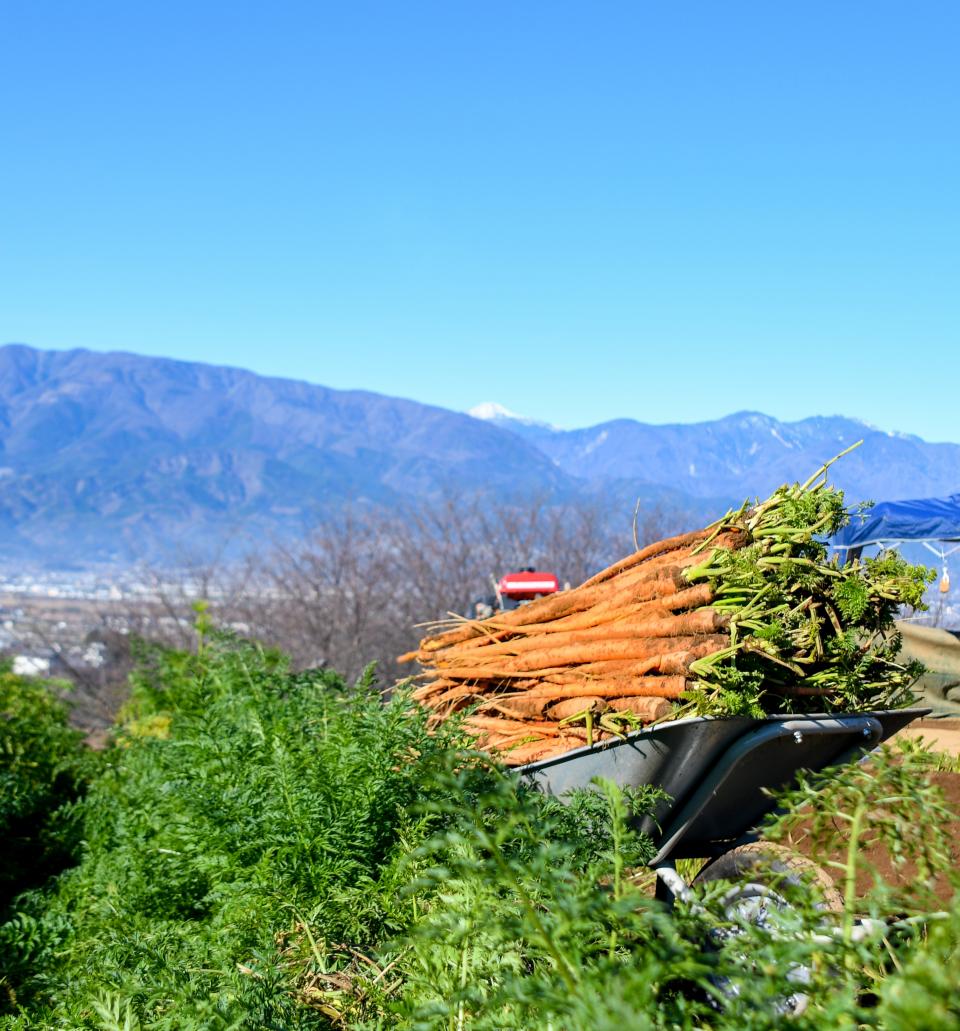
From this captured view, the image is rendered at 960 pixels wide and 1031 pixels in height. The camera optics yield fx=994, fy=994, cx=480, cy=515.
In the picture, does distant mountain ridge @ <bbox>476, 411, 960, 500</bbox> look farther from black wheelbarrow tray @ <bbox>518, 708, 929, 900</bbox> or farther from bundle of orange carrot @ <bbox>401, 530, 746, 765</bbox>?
black wheelbarrow tray @ <bbox>518, 708, 929, 900</bbox>

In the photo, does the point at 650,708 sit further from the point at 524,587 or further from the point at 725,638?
the point at 524,587

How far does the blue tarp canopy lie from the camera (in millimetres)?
9594

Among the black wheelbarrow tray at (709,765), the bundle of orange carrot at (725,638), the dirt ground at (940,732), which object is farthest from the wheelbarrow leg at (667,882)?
the dirt ground at (940,732)

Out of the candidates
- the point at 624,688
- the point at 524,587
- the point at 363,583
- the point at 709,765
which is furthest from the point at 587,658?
the point at 363,583

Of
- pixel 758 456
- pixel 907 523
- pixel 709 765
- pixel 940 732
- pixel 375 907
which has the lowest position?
pixel 940 732

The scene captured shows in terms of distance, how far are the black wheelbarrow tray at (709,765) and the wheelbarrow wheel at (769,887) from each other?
79 millimetres

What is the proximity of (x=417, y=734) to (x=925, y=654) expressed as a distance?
821cm

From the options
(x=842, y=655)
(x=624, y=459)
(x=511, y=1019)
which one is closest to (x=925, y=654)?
(x=842, y=655)

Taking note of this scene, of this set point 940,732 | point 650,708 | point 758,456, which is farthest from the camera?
point 758,456

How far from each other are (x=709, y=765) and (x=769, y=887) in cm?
201

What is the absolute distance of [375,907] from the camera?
120 inches

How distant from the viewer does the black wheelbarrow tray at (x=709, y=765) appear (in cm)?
357

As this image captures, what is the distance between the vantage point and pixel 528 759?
405 cm

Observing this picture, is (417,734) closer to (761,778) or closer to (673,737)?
(673,737)
